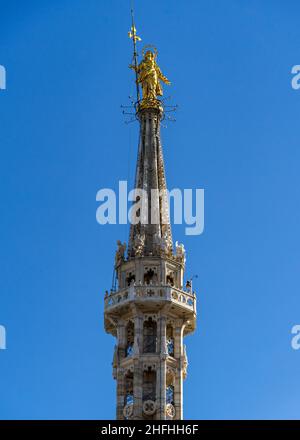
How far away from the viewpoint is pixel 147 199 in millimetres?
132500

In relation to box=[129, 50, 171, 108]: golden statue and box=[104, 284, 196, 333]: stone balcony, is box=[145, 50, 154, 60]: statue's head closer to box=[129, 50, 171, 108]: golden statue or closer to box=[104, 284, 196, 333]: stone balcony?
box=[129, 50, 171, 108]: golden statue

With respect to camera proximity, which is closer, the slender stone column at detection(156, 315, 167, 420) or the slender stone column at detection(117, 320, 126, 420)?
Result: the slender stone column at detection(156, 315, 167, 420)

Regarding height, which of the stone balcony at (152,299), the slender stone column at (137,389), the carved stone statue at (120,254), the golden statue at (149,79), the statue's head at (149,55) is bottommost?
the slender stone column at (137,389)

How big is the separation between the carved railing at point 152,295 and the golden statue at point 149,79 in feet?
68.7

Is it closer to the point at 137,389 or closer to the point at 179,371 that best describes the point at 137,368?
the point at 137,389

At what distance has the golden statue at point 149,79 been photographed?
139 metres

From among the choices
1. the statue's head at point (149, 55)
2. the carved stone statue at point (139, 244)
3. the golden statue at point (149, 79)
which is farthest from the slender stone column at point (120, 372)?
the statue's head at point (149, 55)

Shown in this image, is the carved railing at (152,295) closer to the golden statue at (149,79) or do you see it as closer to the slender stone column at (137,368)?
the slender stone column at (137,368)

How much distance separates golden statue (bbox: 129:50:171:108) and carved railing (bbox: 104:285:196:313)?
68.7 feet

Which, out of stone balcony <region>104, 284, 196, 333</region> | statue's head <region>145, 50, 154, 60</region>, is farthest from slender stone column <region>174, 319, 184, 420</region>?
statue's head <region>145, 50, 154, 60</region>

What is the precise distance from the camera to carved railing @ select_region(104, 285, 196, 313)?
12412 cm
